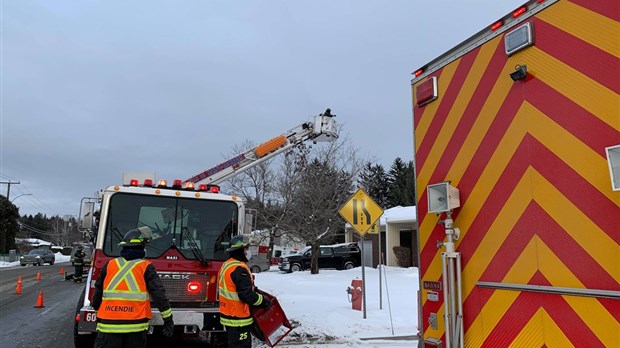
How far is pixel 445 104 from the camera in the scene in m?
3.36

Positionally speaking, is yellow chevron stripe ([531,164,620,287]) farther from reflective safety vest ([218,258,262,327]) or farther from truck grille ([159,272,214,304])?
truck grille ([159,272,214,304])

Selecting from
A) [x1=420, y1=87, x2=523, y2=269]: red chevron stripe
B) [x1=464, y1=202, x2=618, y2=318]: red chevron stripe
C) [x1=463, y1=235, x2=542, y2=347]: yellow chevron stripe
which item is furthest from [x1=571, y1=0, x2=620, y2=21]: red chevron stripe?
[x1=463, y1=235, x2=542, y2=347]: yellow chevron stripe

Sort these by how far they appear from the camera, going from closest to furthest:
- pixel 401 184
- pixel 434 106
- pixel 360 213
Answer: pixel 434 106, pixel 360 213, pixel 401 184

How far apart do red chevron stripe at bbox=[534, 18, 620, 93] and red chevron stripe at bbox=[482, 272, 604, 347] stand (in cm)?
103

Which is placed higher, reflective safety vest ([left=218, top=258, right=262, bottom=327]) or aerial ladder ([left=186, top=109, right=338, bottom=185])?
aerial ladder ([left=186, top=109, right=338, bottom=185])

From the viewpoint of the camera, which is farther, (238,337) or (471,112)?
(238,337)

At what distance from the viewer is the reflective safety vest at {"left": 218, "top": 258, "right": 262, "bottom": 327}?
5168mm

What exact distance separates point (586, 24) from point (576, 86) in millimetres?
307

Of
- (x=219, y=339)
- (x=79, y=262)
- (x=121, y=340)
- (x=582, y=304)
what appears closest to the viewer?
(x=582, y=304)

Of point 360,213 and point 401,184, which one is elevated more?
point 401,184

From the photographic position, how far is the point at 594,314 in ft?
7.41

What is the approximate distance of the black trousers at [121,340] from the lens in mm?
4648

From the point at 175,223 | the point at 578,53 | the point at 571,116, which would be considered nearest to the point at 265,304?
the point at 175,223

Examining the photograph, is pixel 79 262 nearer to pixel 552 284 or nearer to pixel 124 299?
pixel 124 299
